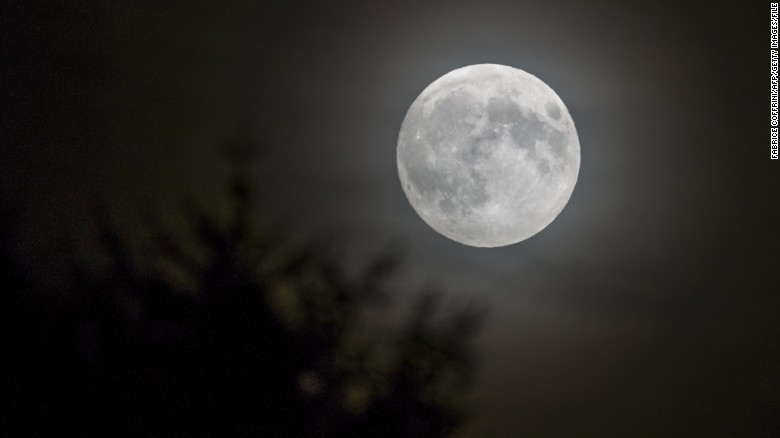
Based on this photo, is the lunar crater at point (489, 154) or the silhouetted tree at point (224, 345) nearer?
the lunar crater at point (489, 154)

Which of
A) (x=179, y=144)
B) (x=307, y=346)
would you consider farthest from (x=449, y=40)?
(x=307, y=346)

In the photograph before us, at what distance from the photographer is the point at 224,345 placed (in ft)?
6.47

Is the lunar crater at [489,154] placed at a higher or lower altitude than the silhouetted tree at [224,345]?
higher

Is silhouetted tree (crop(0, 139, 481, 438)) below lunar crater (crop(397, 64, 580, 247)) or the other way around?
below

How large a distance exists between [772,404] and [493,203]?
5.32ft

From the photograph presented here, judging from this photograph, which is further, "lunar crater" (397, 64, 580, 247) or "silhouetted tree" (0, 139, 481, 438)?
"silhouetted tree" (0, 139, 481, 438)

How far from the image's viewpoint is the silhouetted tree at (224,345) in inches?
72.0

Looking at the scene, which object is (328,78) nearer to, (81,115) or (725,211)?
(81,115)

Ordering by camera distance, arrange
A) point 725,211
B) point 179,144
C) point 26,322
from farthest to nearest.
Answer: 1. point 725,211
2. point 179,144
3. point 26,322

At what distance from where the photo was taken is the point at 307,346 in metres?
2.05

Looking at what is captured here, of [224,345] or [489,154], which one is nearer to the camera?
[489,154]

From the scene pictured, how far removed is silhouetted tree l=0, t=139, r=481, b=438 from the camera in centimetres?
183

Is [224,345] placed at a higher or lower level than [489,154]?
lower

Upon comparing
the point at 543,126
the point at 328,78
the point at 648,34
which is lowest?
the point at 543,126
